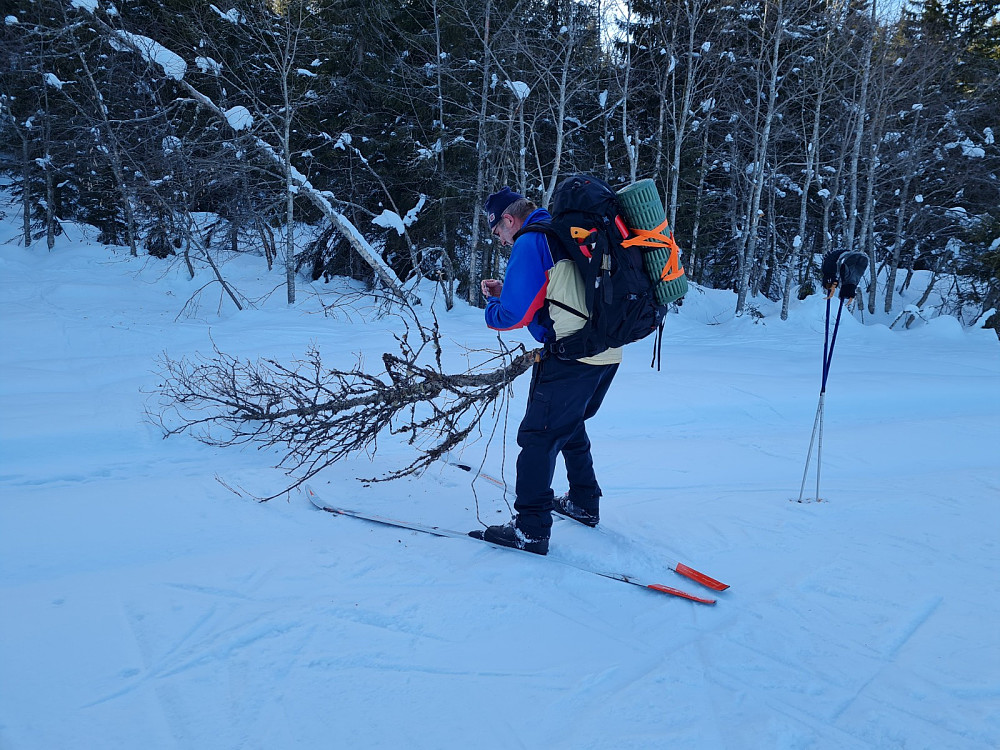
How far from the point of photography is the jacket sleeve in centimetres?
301

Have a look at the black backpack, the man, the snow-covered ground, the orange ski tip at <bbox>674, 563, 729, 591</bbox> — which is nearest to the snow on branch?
the snow-covered ground

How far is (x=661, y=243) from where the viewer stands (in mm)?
3043

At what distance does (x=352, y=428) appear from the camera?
4008 mm

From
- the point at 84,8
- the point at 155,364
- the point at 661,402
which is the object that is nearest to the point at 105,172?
the point at 84,8

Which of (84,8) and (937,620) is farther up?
(84,8)

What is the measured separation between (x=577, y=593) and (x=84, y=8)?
1264 cm

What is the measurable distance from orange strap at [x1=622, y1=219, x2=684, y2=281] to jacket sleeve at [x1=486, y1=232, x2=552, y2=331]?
418mm

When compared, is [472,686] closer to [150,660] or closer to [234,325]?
[150,660]

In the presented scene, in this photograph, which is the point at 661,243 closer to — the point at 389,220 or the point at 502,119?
the point at 389,220

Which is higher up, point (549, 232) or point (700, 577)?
point (549, 232)

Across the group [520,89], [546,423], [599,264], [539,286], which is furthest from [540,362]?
[520,89]

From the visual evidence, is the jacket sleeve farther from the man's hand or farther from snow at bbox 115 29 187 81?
snow at bbox 115 29 187 81

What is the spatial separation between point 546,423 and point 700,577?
1159 mm

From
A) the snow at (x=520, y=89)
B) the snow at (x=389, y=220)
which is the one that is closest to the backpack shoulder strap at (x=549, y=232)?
the snow at (x=389, y=220)
